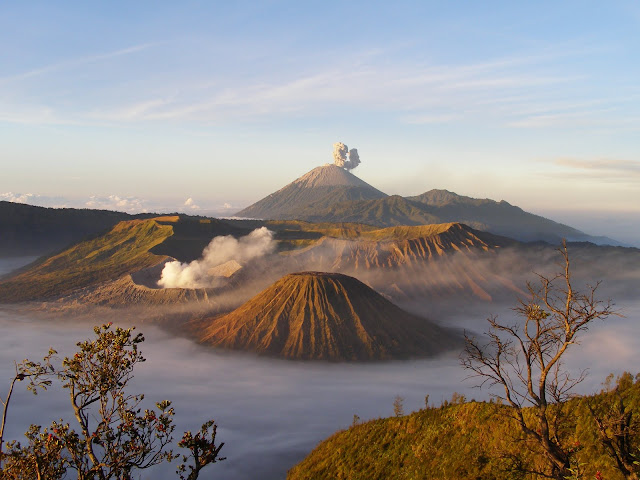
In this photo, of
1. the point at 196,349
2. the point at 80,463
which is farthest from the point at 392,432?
the point at 196,349

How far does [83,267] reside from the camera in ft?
583

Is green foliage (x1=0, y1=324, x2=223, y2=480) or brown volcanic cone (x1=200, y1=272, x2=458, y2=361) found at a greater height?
green foliage (x1=0, y1=324, x2=223, y2=480)

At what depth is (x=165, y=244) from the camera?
595 ft

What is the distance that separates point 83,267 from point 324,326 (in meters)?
113

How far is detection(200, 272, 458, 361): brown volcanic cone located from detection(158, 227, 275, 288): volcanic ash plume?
1363 inches

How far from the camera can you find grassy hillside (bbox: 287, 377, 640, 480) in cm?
1867

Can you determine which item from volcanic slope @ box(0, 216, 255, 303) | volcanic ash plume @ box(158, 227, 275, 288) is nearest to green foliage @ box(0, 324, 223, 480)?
volcanic ash plume @ box(158, 227, 275, 288)

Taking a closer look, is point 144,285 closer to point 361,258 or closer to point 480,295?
point 361,258

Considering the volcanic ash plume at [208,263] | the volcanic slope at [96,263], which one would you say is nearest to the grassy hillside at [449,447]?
the volcanic ash plume at [208,263]

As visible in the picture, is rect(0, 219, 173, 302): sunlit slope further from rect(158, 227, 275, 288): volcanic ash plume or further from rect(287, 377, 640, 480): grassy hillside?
rect(287, 377, 640, 480): grassy hillside

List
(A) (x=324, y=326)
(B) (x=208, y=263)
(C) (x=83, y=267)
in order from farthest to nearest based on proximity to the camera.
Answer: (C) (x=83, y=267)
(B) (x=208, y=263)
(A) (x=324, y=326)

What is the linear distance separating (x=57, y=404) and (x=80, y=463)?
74042 mm

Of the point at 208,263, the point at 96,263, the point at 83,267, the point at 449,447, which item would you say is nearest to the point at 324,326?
the point at 208,263

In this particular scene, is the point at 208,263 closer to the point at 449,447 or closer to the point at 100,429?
the point at 449,447
